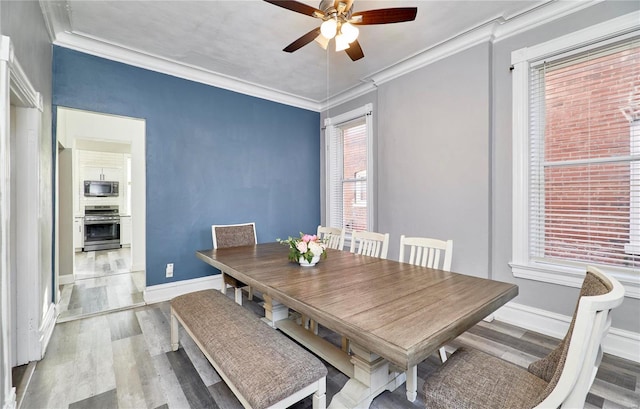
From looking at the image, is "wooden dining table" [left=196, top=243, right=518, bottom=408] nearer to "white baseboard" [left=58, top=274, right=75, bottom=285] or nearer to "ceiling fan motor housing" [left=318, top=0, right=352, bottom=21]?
"ceiling fan motor housing" [left=318, top=0, right=352, bottom=21]

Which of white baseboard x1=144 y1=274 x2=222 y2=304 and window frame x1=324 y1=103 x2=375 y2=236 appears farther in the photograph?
window frame x1=324 y1=103 x2=375 y2=236

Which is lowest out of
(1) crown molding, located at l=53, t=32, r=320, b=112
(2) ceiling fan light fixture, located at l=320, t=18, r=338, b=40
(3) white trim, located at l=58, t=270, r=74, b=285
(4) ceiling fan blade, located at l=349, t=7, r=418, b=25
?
(3) white trim, located at l=58, t=270, r=74, b=285

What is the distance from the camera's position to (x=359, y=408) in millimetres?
1379

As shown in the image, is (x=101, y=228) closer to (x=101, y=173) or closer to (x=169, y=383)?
Result: (x=101, y=173)

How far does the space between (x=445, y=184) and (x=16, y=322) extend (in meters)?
3.80

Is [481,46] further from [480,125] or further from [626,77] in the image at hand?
[626,77]

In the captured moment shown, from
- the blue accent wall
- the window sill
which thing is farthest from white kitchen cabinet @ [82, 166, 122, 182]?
the window sill

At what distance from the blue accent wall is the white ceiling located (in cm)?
21

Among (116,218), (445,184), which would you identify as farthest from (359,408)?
(116,218)

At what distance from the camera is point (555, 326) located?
2.34 meters

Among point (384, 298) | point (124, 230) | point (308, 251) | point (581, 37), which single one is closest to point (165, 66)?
point (308, 251)

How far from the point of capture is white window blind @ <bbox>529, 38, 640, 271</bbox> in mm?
2064

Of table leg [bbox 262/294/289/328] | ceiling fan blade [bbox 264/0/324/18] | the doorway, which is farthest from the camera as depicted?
the doorway

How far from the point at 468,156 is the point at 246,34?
2.53m
